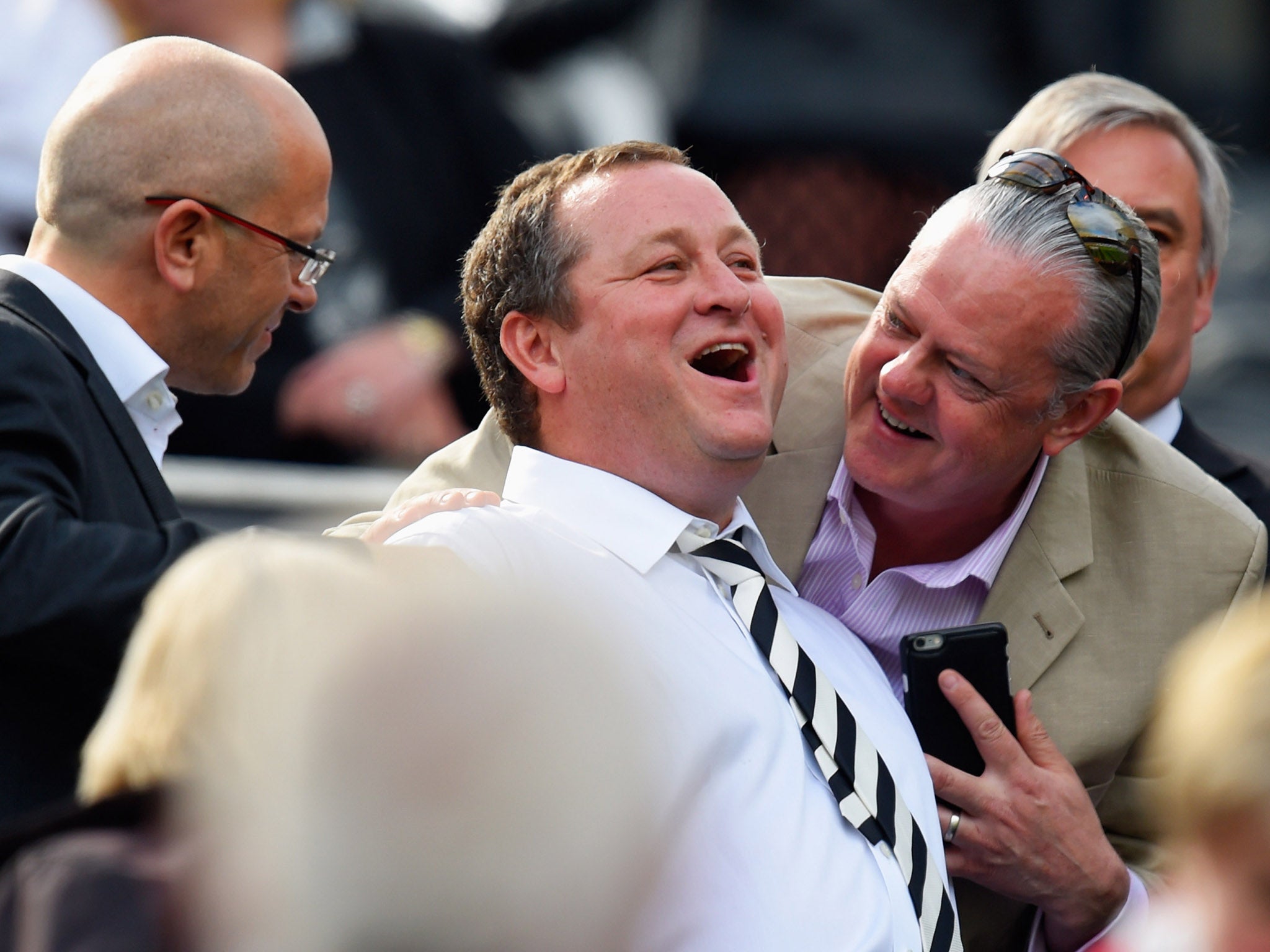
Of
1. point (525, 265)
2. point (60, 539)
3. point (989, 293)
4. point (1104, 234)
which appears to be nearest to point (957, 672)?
point (989, 293)

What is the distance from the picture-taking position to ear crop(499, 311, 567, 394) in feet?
8.71

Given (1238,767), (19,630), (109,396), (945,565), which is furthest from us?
(945,565)

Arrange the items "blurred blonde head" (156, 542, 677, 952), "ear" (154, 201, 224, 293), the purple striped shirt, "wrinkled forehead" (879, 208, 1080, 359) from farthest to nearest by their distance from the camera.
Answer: the purple striped shirt → "wrinkled forehead" (879, 208, 1080, 359) → "ear" (154, 201, 224, 293) → "blurred blonde head" (156, 542, 677, 952)

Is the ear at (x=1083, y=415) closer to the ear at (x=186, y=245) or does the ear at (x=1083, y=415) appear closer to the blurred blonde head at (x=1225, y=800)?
the ear at (x=186, y=245)

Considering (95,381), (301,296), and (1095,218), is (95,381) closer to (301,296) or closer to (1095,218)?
(301,296)

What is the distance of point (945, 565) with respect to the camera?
9.53 ft

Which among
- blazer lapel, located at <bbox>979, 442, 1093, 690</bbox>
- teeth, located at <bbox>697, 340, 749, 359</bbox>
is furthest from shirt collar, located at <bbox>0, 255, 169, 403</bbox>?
blazer lapel, located at <bbox>979, 442, 1093, 690</bbox>

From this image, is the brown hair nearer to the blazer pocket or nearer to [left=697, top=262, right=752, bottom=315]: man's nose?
[left=697, top=262, right=752, bottom=315]: man's nose

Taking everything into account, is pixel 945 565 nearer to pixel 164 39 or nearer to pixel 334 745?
pixel 164 39

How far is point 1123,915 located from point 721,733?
90cm

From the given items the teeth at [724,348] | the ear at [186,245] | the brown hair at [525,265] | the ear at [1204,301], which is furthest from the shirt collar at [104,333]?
the ear at [1204,301]

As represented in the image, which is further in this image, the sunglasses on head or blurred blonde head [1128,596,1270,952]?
the sunglasses on head

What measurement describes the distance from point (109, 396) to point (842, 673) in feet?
3.97

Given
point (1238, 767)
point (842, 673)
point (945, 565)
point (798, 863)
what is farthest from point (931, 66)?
point (1238, 767)
